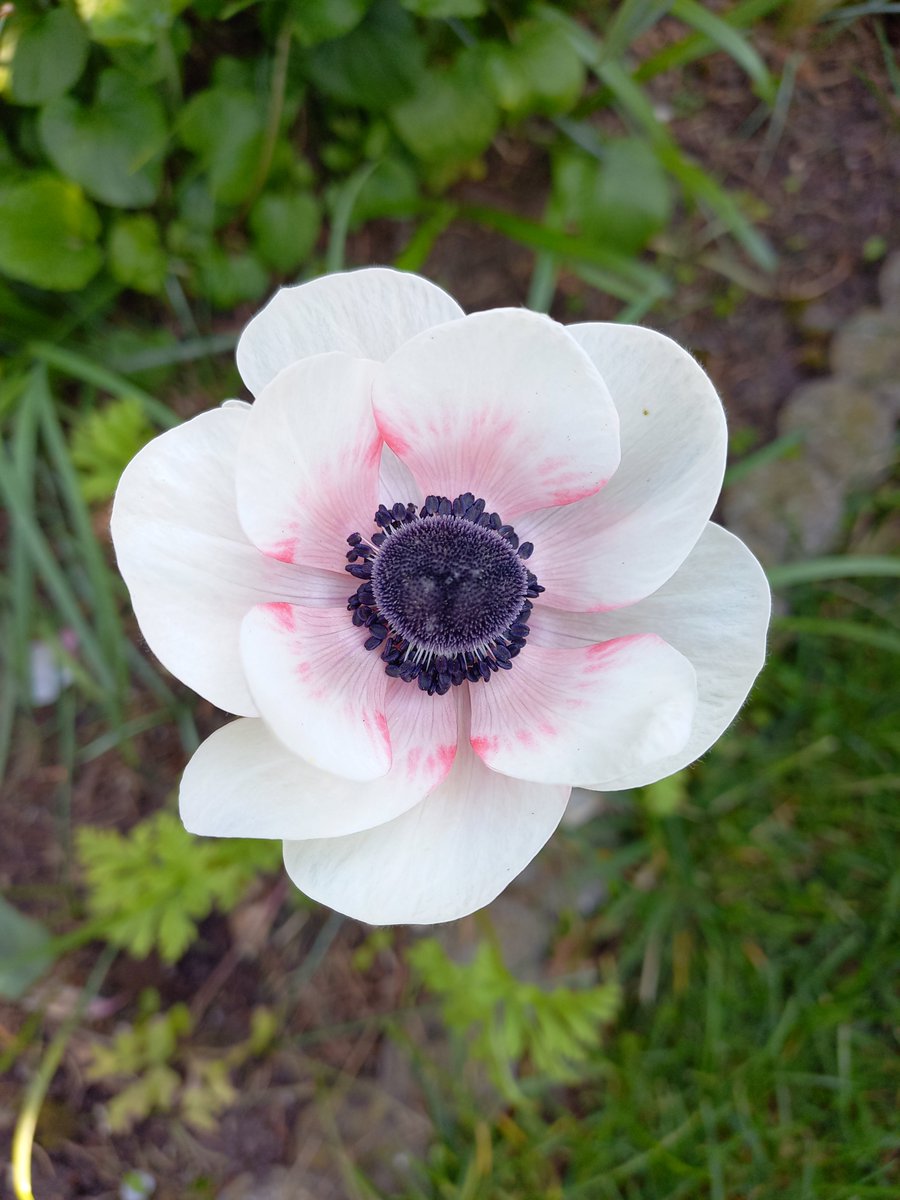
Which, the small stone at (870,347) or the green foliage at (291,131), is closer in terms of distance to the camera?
the green foliage at (291,131)

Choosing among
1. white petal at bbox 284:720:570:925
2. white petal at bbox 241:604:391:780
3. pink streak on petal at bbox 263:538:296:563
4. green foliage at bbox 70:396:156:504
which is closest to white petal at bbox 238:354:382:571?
pink streak on petal at bbox 263:538:296:563

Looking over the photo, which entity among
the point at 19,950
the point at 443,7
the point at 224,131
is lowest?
the point at 19,950

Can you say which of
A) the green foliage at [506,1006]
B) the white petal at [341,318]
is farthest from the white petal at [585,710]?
the green foliage at [506,1006]

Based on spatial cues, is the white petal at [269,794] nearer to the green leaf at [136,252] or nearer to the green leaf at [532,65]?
the green leaf at [136,252]

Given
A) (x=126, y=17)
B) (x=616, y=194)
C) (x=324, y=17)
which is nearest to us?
(x=126, y=17)

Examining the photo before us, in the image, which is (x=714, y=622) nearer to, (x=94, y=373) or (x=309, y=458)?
(x=309, y=458)

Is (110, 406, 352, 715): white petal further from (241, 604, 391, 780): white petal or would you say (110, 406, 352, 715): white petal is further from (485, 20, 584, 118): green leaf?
(485, 20, 584, 118): green leaf

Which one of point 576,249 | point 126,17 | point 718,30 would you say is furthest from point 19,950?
point 718,30
